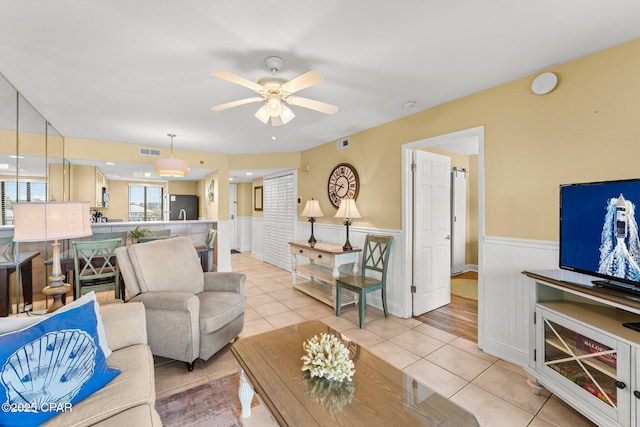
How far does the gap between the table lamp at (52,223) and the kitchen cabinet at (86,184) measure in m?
4.10

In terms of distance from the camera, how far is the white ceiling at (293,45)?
154cm

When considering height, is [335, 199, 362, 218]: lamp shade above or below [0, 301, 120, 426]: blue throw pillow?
above

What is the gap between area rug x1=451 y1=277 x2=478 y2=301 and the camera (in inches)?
164

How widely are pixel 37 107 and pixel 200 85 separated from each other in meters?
2.05

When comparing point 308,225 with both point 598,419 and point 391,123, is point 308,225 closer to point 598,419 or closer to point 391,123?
point 391,123

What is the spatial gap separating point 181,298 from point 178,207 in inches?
264

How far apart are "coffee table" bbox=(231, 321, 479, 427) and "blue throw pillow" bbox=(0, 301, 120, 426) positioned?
72cm

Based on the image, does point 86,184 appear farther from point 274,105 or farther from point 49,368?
point 49,368

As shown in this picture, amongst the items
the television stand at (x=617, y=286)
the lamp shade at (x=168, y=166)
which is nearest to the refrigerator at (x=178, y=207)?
the lamp shade at (x=168, y=166)

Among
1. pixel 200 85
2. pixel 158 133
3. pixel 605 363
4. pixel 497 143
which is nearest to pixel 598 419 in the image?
pixel 605 363

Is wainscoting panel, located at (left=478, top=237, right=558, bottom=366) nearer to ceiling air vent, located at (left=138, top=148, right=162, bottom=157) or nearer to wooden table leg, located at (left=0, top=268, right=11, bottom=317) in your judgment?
wooden table leg, located at (left=0, top=268, right=11, bottom=317)

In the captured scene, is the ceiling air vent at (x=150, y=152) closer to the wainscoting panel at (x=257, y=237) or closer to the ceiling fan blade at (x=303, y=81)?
the wainscoting panel at (x=257, y=237)

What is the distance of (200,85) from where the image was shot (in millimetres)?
2477

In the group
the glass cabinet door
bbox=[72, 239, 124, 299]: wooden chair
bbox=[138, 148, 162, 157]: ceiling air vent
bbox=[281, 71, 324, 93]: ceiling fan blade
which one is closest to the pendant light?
bbox=[138, 148, 162, 157]: ceiling air vent
